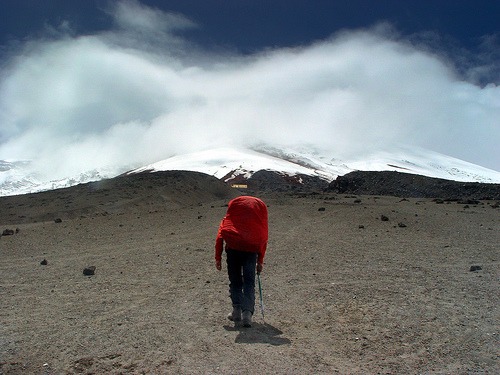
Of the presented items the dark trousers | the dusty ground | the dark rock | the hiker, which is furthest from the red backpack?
the dark rock

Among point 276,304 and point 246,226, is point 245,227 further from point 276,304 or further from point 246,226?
point 276,304

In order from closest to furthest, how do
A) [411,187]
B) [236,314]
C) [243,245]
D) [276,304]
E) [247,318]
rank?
[247,318] → [243,245] → [236,314] → [276,304] → [411,187]

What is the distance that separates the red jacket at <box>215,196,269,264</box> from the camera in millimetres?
6844

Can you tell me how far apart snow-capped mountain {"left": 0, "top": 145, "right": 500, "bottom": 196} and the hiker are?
9911 centimetres

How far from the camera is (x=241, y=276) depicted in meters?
7.14

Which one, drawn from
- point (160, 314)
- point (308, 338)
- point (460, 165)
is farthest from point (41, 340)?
point (460, 165)

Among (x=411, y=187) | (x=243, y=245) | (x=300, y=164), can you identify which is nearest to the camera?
(x=243, y=245)

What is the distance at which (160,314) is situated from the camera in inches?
291

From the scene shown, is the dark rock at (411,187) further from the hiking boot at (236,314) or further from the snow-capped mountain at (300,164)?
the snow-capped mountain at (300,164)

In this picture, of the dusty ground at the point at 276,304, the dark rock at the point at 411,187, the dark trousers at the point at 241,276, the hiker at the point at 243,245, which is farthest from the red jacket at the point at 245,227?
the dark rock at the point at 411,187

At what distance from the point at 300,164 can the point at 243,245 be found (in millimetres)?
139651

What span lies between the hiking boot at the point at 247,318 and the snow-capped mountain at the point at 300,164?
99486 millimetres

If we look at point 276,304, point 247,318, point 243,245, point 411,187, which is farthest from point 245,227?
point 411,187

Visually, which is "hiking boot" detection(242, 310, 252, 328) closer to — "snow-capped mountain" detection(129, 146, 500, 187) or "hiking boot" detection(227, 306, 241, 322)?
"hiking boot" detection(227, 306, 241, 322)
